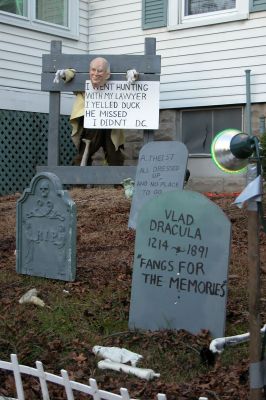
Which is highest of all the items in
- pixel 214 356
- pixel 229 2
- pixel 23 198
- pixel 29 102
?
pixel 229 2

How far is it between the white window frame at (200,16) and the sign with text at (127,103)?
83.0 inches

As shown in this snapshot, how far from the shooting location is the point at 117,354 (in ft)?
11.9

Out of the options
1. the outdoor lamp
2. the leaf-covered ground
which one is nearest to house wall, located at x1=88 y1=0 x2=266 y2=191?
the leaf-covered ground

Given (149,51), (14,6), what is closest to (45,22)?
(14,6)

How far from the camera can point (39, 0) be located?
36.2 feet

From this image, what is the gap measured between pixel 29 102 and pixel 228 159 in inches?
322

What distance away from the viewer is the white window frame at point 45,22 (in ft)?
33.9

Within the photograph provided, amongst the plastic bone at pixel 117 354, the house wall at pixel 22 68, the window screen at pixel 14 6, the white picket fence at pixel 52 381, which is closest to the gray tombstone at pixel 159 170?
the plastic bone at pixel 117 354

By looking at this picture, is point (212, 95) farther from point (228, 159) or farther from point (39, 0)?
point (228, 159)

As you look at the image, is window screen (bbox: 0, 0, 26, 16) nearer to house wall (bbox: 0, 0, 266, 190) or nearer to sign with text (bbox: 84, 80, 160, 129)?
house wall (bbox: 0, 0, 266, 190)

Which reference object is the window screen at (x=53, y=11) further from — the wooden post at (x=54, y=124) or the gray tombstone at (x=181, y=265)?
the gray tombstone at (x=181, y=265)

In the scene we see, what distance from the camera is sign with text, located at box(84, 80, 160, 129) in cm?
847

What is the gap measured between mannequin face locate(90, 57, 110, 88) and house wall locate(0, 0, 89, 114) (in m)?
2.31

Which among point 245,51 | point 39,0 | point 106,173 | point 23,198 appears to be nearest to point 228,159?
point 23,198
